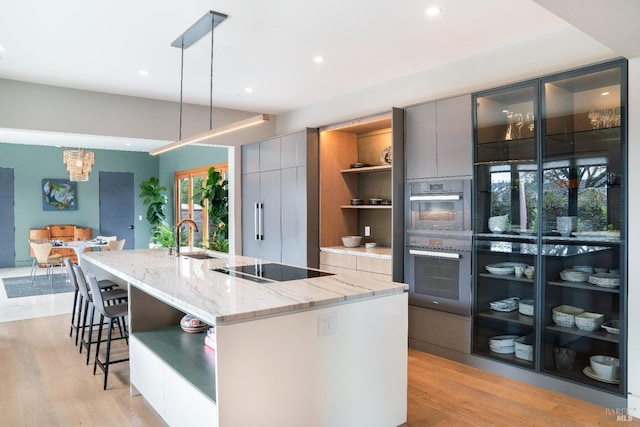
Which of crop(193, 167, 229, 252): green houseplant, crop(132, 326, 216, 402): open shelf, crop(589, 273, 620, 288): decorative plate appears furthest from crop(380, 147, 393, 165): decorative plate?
crop(193, 167, 229, 252): green houseplant

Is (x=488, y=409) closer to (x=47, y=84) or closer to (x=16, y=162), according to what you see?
(x=47, y=84)

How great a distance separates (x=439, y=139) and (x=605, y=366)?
7.08 feet

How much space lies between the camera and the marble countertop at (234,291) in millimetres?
2062

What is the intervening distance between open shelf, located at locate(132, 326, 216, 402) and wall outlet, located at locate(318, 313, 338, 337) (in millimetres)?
595

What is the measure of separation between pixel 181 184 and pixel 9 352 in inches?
272

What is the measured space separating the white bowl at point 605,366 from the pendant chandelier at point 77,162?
791 centimetres

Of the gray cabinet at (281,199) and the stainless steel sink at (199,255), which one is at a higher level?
the gray cabinet at (281,199)

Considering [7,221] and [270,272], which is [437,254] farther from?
[7,221]

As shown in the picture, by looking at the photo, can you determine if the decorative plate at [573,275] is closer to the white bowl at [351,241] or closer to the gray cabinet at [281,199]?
the white bowl at [351,241]

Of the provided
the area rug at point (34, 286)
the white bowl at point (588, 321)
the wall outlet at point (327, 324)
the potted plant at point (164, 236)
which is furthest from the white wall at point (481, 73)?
the potted plant at point (164, 236)

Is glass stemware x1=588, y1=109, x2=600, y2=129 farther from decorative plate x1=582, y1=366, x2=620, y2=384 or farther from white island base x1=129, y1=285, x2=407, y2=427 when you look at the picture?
white island base x1=129, y1=285, x2=407, y2=427

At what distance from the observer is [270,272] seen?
3.16m

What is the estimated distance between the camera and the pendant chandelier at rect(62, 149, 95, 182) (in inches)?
304

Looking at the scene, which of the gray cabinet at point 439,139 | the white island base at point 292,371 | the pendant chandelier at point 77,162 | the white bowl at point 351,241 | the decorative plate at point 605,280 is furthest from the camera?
the pendant chandelier at point 77,162
